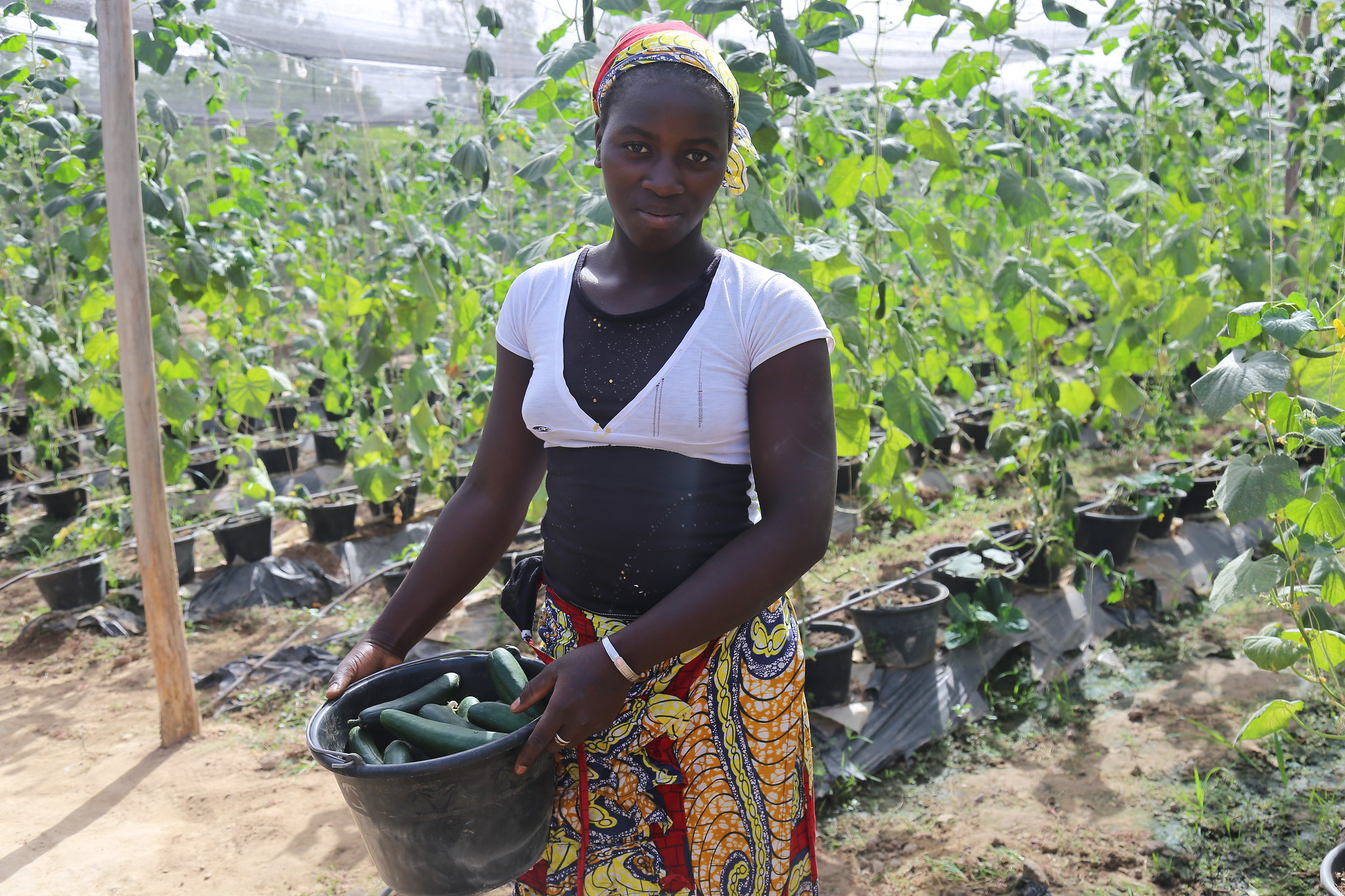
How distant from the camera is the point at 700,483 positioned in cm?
127

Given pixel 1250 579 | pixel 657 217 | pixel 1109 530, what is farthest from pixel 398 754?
pixel 1109 530

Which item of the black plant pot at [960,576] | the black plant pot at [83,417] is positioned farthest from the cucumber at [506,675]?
the black plant pot at [83,417]

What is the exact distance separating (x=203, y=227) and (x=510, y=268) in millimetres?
1199

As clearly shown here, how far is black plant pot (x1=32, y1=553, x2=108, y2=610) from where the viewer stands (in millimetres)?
4352

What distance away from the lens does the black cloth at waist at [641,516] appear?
127 centimetres

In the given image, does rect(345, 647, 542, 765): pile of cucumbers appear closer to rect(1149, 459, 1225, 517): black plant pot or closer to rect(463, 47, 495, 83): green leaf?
rect(463, 47, 495, 83): green leaf

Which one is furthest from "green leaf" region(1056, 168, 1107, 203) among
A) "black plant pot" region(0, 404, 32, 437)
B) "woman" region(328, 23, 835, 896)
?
"black plant pot" region(0, 404, 32, 437)

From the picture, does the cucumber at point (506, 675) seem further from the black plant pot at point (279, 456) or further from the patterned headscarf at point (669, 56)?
the black plant pot at point (279, 456)

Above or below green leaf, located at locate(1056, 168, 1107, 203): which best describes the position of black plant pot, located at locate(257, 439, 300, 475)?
below

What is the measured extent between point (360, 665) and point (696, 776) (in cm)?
48

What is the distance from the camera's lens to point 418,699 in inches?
51.9

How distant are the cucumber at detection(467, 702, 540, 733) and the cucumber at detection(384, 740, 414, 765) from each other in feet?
0.28

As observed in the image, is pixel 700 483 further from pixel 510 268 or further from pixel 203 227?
pixel 203 227

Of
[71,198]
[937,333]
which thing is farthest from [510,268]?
[937,333]
